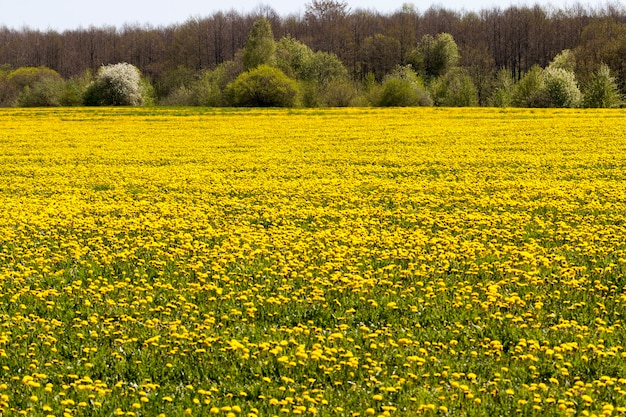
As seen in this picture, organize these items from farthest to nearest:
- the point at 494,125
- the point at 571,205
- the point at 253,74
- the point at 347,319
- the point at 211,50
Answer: the point at 211,50, the point at 253,74, the point at 494,125, the point at 571,205, the point at 347,319

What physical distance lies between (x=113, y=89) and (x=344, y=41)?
68227 mm

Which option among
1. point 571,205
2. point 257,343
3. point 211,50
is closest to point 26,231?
point 257,343

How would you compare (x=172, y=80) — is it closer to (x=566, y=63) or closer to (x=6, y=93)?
(x=6, y=93)

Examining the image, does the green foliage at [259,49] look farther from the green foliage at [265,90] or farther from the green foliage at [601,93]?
the green foliage at [601,93]

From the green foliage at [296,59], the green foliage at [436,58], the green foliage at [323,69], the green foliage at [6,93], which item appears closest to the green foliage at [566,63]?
the green foliage at [323,69]

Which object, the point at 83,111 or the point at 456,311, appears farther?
the point at 83,111

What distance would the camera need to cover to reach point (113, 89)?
79.6 m

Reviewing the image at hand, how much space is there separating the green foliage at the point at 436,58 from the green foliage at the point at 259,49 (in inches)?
1295

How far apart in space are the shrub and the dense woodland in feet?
80.6

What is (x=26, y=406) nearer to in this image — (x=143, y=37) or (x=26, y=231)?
(x=26, y=231)

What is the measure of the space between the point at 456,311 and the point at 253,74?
61.9 m

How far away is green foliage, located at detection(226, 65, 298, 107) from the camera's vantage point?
68125mm

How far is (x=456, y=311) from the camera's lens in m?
9.32

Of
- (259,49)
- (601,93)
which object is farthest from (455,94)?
(259,49)
